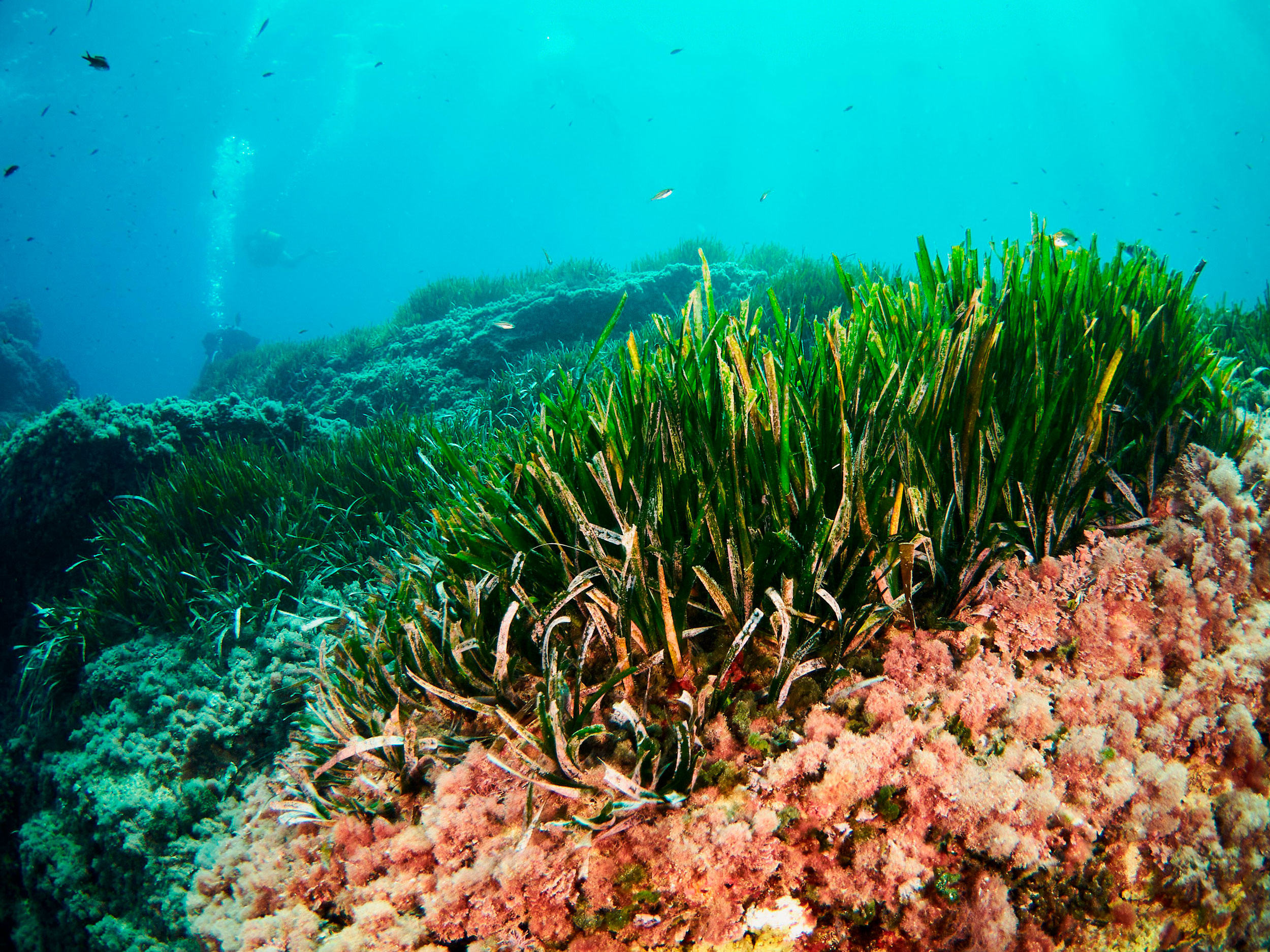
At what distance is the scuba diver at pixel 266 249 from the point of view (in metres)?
61.7

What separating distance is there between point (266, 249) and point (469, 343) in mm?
66012

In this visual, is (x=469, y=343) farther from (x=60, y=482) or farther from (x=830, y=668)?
(x=830, y=668)

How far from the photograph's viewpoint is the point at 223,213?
4446 inches

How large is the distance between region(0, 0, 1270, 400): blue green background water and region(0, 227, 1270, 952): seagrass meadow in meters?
91.5

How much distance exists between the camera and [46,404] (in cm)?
2402

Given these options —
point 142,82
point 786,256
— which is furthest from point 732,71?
point 786,256

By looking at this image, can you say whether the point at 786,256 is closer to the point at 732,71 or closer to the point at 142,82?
the point at 142,82

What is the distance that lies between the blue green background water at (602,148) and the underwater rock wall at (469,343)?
79.8 m

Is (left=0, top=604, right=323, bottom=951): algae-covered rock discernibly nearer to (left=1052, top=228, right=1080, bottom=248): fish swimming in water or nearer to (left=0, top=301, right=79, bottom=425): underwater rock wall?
(left=1052, top=228, right=1080, bottom=248): fish swimming in water

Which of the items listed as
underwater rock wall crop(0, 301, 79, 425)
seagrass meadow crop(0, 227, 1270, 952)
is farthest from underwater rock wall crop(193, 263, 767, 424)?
underwater rock wall crop(0, 301, 79, 425)

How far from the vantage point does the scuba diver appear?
61656 millimetres

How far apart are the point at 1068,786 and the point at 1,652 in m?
9.88

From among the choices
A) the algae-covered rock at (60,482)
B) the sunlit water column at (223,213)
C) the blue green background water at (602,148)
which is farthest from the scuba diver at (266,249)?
the algae-covered rock at (60,482)

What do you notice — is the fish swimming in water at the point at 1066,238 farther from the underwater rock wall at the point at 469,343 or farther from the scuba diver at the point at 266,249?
the scuba diver at the point at 266,249
